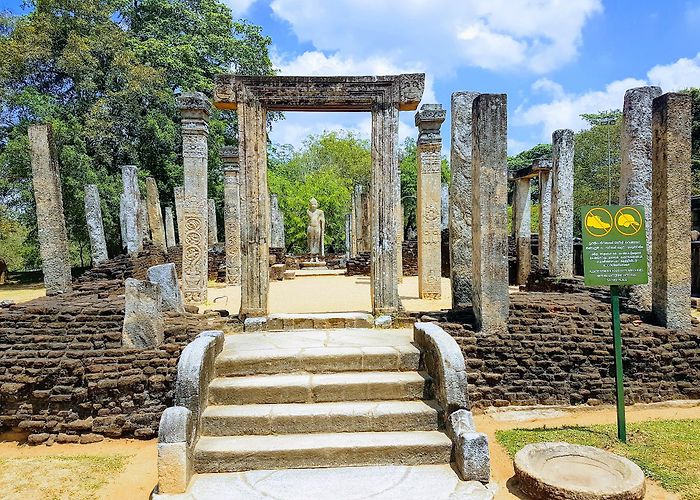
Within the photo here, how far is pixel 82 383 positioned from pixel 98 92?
20224mm

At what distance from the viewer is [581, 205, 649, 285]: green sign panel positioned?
200 inches

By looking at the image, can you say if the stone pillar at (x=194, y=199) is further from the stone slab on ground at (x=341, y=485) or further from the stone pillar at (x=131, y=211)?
the stone slab on ground at (x=341, y=485)

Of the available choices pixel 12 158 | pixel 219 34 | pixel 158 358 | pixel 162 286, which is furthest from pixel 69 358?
pixel 219 34

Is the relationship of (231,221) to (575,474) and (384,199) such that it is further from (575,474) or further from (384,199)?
(575,474)

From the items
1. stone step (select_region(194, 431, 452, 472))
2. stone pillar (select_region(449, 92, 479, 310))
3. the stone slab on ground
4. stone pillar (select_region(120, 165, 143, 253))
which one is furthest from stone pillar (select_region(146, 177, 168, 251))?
the stone slab on ground

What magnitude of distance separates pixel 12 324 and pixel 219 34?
2383 cm

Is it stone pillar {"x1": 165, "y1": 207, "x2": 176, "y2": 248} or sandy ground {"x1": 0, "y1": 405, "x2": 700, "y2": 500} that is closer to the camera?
sandy ground {"x1": 0, "y1": 405, "x2": 700, "y2": 500}

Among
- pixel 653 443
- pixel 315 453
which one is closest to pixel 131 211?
pixel 315 453

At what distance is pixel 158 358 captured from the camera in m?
5.78

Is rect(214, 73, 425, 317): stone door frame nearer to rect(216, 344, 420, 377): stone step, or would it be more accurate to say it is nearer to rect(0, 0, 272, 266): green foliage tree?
rect(216, 344, 420, 377): stone step

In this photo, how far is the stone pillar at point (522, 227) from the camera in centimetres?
1426

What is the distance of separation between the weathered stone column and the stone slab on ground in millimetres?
9443

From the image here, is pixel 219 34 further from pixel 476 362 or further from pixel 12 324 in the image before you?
pixel 476 362

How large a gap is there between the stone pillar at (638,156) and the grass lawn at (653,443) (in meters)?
2.62
